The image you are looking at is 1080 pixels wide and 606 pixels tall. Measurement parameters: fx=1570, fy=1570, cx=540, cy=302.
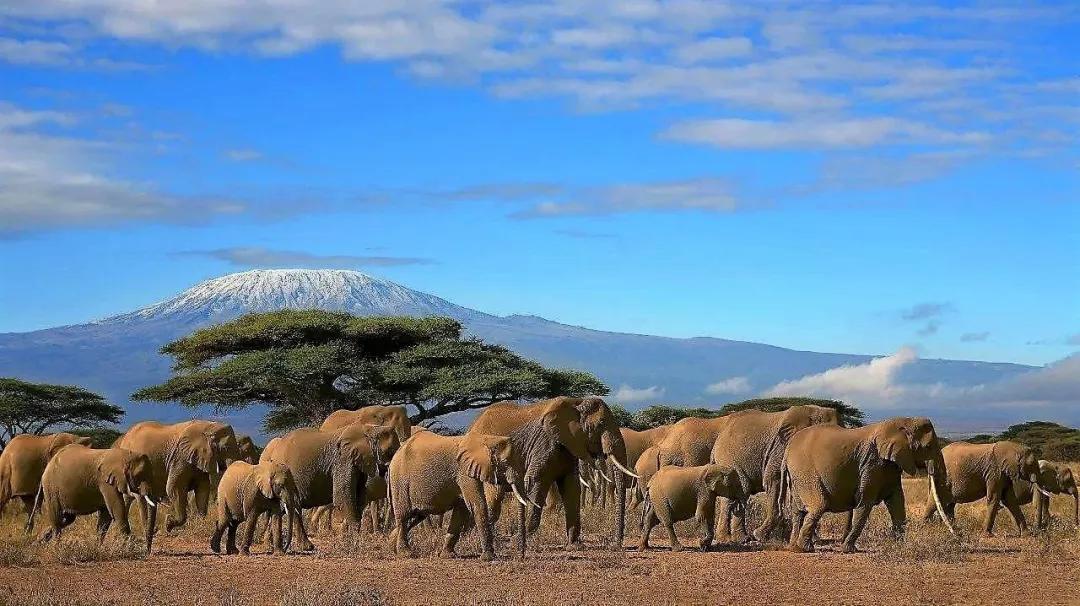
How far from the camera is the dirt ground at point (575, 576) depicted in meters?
16.8

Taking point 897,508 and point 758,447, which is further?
point 758,447

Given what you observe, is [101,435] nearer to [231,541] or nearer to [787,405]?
[787,405]

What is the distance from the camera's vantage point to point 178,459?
81.3 feet

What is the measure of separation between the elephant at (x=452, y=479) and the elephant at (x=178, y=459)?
495 cm

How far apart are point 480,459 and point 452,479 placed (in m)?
0.55

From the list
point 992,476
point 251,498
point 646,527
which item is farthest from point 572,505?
point 992,476

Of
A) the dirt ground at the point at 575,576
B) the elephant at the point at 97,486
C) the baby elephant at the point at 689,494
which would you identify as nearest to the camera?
the dirt ground at the point at 575,576

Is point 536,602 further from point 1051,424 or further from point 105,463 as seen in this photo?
point 1051,424

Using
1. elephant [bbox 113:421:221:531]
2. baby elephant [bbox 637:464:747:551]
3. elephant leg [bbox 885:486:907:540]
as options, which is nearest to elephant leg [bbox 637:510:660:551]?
baby elephant [bbox 637:464:747:551]

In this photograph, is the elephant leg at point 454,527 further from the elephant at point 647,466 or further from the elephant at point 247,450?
the elephant at point 247,450

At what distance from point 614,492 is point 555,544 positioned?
24.0 ft

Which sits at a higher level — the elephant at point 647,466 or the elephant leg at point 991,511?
the elephant at point 647,466

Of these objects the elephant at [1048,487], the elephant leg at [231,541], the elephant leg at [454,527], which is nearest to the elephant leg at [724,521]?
the elephant leg at [454,527]

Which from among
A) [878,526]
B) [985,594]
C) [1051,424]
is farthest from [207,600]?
[1051,424]
